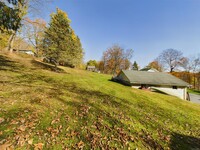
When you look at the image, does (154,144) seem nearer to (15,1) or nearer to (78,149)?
(78,149)

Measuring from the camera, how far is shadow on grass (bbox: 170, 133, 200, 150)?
13.1 ft

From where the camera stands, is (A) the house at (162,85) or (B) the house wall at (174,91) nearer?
(A) the house at (162,85)

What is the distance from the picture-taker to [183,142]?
170 inches

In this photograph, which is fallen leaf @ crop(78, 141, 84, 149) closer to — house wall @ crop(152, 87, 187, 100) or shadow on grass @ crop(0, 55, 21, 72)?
shadow on grass @ crop(0, 55, 21, 72)

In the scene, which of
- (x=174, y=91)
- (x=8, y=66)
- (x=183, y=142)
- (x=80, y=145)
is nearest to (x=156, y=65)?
(x=174, y=91)

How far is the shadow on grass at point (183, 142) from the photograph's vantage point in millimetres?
3980

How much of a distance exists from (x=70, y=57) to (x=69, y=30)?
441 cm

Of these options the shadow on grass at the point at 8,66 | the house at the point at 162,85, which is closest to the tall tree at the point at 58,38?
the shadow on grass at the point at 8,66

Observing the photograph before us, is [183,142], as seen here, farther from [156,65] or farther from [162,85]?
[156,65]

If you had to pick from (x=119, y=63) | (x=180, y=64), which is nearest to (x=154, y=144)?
(x=119, y=63)

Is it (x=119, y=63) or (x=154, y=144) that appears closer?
(x=154, y=144)

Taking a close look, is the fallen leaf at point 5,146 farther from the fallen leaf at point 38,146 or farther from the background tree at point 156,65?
the background tree at point 156,65

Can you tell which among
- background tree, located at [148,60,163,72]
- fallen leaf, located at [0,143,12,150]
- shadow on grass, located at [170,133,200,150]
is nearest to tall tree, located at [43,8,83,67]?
fallen leaf, located at [0,143,12,150]

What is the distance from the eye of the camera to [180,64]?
154 feet
